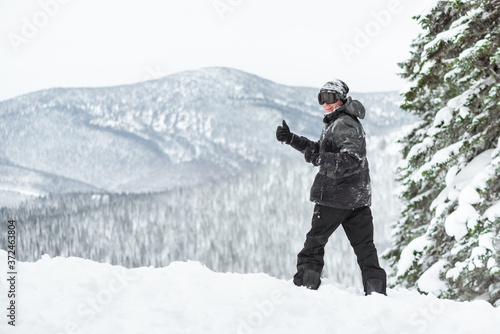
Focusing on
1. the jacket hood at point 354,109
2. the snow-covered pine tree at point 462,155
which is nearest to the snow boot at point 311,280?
the jacket hood at point 354,109

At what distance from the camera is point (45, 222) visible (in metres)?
159

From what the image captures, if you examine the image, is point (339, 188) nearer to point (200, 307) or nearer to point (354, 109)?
point (354, 109)

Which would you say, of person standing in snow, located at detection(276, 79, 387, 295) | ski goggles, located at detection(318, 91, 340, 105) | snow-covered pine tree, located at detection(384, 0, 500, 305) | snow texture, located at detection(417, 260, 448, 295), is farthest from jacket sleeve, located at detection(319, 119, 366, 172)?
snow texture, located at detection(417, 260, 448, 295)

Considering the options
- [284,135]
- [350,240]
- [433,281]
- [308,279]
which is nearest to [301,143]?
[284,135]

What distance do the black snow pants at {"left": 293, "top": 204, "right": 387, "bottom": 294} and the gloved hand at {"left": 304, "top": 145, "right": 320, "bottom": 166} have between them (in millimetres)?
538

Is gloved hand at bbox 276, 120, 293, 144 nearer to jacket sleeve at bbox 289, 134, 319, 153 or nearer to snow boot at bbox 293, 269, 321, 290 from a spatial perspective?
jacket sleeve at bbox 289, 134, 319, 153

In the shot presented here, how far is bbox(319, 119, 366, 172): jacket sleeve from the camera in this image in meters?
5.25

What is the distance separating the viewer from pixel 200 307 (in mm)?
4250

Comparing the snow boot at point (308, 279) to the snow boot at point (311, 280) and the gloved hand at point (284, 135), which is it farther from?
the gloved hand at point (284, 135)

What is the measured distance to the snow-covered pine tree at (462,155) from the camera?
6.69 m

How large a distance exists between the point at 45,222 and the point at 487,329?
168m

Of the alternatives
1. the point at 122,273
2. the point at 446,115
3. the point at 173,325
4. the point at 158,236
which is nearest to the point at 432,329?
the point at 173,325

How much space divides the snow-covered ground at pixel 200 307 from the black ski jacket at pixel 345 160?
101 cm

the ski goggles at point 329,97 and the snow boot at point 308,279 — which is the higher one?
the ski goggles at point 329,97
